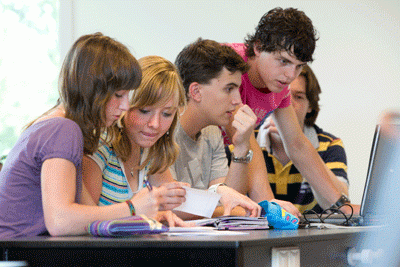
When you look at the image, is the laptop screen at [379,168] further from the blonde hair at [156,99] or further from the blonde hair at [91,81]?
the blonde hair at [91,81]

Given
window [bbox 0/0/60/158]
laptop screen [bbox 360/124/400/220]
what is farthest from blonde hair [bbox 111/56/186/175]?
window [bbox 0/0/60/158]

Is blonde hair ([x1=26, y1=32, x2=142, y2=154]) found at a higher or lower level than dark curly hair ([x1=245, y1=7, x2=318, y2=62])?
lower

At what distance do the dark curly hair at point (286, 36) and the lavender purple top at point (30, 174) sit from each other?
1.29 meters

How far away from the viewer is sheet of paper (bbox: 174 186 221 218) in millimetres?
1379

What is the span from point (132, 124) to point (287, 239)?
83cm

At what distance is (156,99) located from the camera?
1.66 m

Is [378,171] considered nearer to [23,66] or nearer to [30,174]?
[30,174]

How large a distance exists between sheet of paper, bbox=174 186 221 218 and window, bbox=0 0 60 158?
8.82 ft

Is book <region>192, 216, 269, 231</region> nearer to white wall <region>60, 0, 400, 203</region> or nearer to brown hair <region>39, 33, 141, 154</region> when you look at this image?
brown hair <region>39, 33, 141, 154</region>

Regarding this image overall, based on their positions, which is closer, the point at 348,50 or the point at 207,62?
the point at 207,62

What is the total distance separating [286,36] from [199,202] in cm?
112

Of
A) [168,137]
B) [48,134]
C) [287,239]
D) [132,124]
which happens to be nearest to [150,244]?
[287,239]

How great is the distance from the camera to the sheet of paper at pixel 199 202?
1379 millimetres

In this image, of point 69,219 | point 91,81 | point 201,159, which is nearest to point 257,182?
point 201,159
